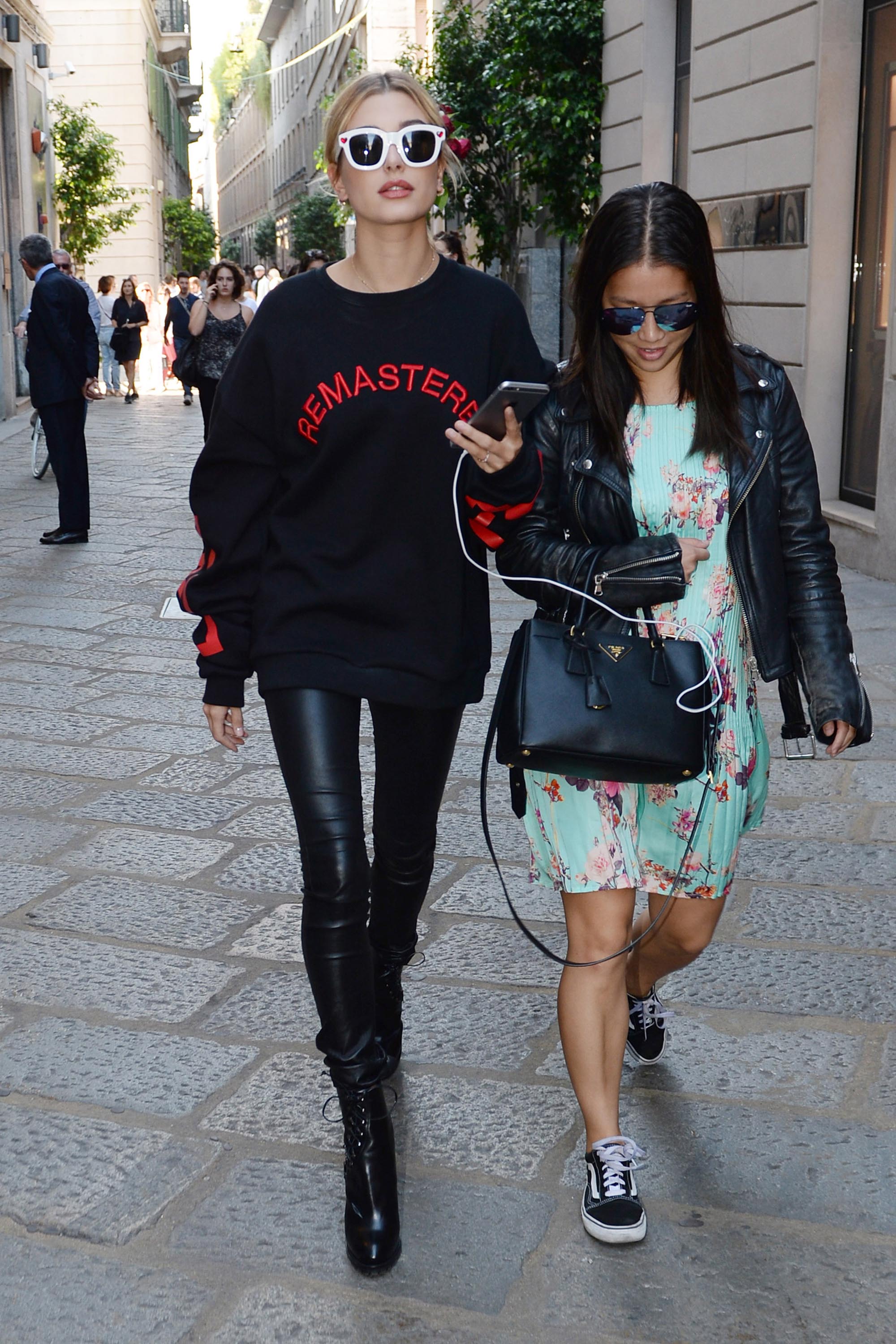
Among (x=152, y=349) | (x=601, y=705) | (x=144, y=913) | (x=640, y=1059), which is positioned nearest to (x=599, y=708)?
(x=601, y=705)

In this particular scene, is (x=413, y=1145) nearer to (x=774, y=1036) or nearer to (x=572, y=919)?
(x=572, y=919)

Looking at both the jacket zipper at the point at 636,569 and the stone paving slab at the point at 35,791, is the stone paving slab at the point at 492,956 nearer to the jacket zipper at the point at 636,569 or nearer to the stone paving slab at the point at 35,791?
the jacket zipper at the point at 636,569

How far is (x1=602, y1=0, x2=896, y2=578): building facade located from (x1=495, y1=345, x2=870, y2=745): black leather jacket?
5.92 m

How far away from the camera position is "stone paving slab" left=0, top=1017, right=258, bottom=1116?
303 centimetres

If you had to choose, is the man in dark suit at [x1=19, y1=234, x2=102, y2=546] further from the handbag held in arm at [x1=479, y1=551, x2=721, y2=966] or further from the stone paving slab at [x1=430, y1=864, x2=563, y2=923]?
the handbag held in arm at [x1=479, y1=551, x2=721, y2=966]

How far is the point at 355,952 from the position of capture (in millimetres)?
2633

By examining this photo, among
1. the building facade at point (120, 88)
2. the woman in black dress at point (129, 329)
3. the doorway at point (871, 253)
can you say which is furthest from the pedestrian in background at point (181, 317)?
the doorway at point (871, 253)

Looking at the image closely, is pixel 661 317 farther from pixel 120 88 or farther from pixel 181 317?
pixel 120 88

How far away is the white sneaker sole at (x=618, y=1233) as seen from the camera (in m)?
2.52

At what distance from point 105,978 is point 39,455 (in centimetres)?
1086

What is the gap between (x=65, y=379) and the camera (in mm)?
10023

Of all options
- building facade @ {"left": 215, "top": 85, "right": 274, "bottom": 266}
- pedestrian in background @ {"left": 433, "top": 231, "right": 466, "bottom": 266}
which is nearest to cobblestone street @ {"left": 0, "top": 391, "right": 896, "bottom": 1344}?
pedestrian in background @ {"left": 433, "top": 231, "right": 466, "bottom": 266}

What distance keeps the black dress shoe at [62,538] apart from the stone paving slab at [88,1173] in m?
7.53

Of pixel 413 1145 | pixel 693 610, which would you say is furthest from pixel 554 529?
pixel 413 1145
